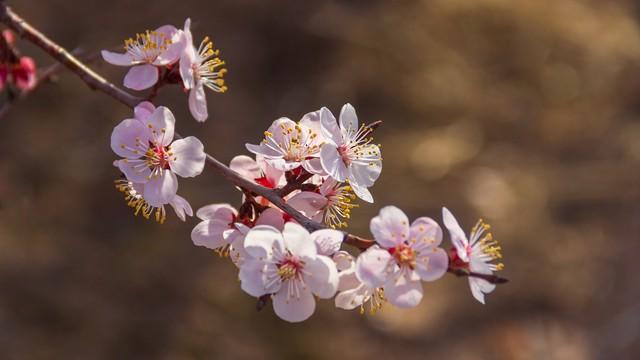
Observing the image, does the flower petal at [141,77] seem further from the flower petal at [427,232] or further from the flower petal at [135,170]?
the flower petal at [427,232]

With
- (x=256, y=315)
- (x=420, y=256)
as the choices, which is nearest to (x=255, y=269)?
(x=420, y=256)

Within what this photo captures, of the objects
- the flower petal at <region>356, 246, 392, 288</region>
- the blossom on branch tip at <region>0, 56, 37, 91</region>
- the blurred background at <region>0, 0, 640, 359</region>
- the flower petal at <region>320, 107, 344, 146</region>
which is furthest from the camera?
the blurred background at <region>0, 0, 640, 359</region>

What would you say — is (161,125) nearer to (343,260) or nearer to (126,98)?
(126,98)

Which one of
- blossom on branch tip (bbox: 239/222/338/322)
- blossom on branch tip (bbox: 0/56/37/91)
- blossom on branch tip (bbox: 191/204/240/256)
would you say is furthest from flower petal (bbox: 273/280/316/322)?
blossom on branch tip (bbox: 0/56/37/91)

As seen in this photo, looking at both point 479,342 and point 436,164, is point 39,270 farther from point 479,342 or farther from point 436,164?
point 479,342

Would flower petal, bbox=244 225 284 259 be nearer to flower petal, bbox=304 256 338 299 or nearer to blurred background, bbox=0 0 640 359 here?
flower petal, bbox=304 256 338 299

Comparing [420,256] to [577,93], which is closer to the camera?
[420,256]
